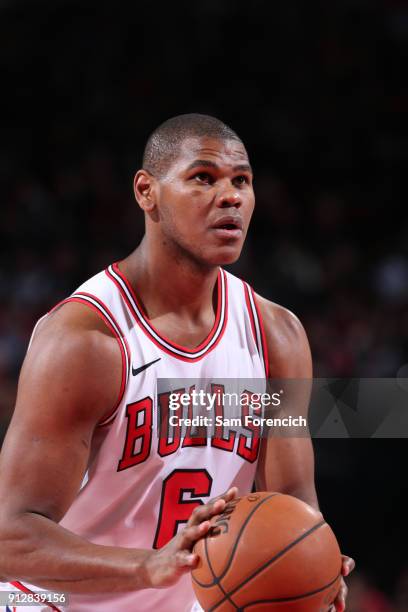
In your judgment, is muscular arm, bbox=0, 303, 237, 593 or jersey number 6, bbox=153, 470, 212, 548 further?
jersey number 6, bbox=153, 470, 212, 548

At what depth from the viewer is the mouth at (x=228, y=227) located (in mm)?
3332

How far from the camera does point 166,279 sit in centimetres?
352

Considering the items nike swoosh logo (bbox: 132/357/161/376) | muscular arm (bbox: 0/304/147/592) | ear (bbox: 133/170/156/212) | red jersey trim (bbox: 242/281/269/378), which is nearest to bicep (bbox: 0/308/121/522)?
muscular arm (bbox: 0/304/147/592)

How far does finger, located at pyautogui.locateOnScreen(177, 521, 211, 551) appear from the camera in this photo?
2.64m

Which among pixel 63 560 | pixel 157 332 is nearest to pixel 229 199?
pixel 157 332

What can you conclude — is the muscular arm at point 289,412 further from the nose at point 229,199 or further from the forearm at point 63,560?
the forearm at point 63,560

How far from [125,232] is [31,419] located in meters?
5.44

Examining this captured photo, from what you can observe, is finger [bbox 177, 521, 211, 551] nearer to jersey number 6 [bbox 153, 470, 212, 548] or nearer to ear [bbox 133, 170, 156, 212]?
jersey number 6 [bbox 153, 470, 212, 548]

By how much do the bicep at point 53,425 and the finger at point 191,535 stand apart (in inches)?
21.6

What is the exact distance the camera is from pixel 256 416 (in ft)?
11.9

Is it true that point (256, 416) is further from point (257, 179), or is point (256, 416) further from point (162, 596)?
point (257, 179)

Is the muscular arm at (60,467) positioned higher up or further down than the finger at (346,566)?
higher up

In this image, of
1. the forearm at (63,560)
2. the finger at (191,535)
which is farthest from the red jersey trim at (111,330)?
the finger at (191,535)

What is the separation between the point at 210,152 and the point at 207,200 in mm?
201
